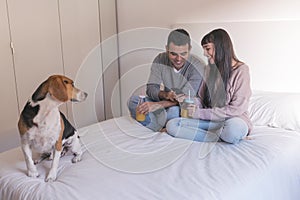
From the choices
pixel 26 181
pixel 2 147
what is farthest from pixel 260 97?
pixel 2 147

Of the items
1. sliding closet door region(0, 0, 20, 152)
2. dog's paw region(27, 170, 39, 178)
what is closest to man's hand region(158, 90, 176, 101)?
dog's paw region(27, 170, 39, 178)

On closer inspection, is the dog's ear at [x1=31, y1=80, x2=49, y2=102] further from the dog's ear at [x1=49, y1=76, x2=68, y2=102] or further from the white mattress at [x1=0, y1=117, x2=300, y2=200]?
the white mattress at [x1=0, y1=117, x2=300, y2=200]

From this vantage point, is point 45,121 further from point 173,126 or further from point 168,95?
point 168,95

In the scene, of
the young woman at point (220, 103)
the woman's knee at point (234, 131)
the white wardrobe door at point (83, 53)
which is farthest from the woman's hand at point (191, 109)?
the white wardrobe door at point (83, 53)

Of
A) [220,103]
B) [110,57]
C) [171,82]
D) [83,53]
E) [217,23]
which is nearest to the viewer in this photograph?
[220,103]

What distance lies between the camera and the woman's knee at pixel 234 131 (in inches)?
71.0

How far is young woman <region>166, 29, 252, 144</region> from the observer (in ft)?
6.16

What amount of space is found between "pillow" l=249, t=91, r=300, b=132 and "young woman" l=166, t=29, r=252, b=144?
9.3 inches

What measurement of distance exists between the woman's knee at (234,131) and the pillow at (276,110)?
34cm

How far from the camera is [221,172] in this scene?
147 cm

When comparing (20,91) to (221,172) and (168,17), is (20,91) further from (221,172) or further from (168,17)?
(221,172)

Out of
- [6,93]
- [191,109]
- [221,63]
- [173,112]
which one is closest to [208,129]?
[191,109]

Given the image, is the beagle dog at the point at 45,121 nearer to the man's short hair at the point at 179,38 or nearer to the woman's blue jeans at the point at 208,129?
the woman's blue jeans at the point at 208,129

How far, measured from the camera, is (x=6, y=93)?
2.67 metres
